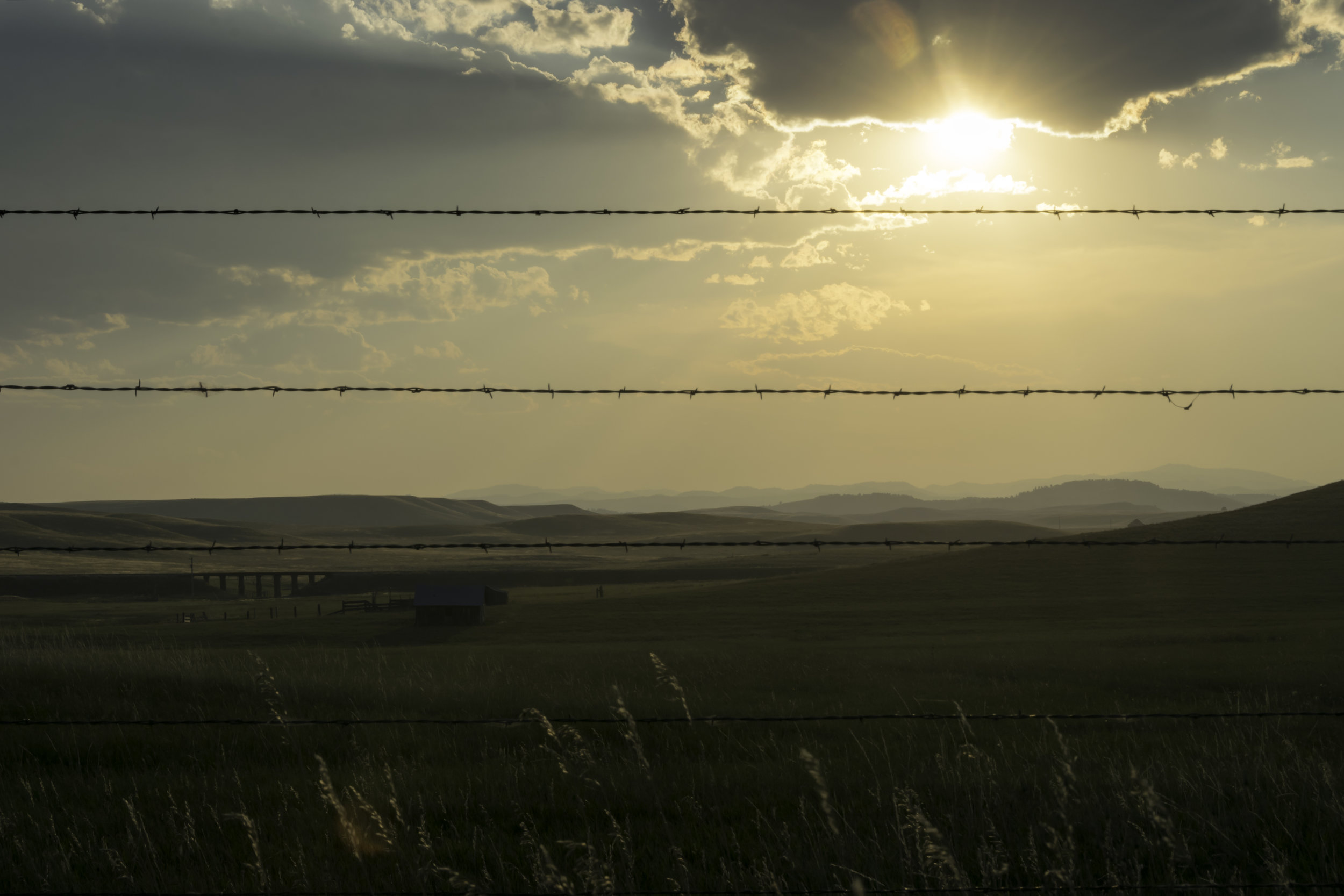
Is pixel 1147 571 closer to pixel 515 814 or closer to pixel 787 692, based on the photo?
pixel 787 692

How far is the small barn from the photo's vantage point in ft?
191

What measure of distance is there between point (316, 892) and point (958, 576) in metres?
57.2

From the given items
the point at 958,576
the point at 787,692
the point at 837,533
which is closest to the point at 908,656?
the point at 787,692

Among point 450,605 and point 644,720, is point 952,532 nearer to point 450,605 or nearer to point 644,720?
point 450,605

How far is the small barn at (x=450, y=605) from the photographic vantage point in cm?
5825

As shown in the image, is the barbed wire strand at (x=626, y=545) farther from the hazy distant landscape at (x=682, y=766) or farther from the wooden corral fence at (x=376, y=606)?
the wooden corral fence at (x=376, y=606)

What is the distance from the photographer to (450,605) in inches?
2329

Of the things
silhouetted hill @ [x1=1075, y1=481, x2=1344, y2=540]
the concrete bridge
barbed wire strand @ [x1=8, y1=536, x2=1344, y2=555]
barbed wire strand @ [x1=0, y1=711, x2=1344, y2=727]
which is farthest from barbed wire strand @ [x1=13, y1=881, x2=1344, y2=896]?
the concrete bridge

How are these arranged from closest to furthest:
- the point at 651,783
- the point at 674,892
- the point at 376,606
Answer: the point at 674,892, the point at 651,783, the point at 376,606

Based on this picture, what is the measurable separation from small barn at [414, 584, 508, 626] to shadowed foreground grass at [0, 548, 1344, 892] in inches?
1438

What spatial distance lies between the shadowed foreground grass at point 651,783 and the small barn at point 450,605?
36.5 meters

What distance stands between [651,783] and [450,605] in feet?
179

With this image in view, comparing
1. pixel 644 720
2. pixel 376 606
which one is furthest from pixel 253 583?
pixel 644 720

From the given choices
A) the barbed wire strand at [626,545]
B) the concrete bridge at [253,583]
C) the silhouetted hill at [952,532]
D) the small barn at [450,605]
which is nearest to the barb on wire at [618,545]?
the barbed wire strand at [626,545]
